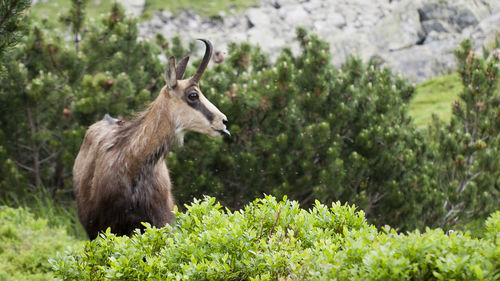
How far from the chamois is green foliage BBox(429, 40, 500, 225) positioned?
16.7ft

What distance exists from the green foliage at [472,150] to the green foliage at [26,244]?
6027mm

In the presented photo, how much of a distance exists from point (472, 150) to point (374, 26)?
47980 mm

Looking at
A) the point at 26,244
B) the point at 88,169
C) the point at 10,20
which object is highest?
the point at 10,20

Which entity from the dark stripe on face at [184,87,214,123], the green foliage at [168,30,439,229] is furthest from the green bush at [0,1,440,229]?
the dark stripe on face at [184,87,214,123]

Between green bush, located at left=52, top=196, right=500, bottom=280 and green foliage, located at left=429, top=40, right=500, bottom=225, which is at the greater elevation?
green bush, located at left=52, top=196, right=500, bottom=280

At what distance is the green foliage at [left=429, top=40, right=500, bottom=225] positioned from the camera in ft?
29.0

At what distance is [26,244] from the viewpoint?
759cm

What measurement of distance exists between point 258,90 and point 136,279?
5.79 meters

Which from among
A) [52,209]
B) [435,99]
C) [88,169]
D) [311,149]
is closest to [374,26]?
[435,99]

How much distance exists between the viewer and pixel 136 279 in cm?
306

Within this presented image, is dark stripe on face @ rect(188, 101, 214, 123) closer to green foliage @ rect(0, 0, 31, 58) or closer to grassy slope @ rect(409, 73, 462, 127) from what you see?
green foliage @ rect(0, 0, 31, 58)

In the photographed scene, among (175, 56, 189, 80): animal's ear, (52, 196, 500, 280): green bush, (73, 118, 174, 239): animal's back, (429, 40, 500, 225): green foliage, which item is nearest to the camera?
(52, 196, 500, 280): green bush

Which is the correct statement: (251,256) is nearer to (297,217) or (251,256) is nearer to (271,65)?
(297,217)

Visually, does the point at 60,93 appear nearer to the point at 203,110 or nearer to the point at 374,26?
the point at 203,110
